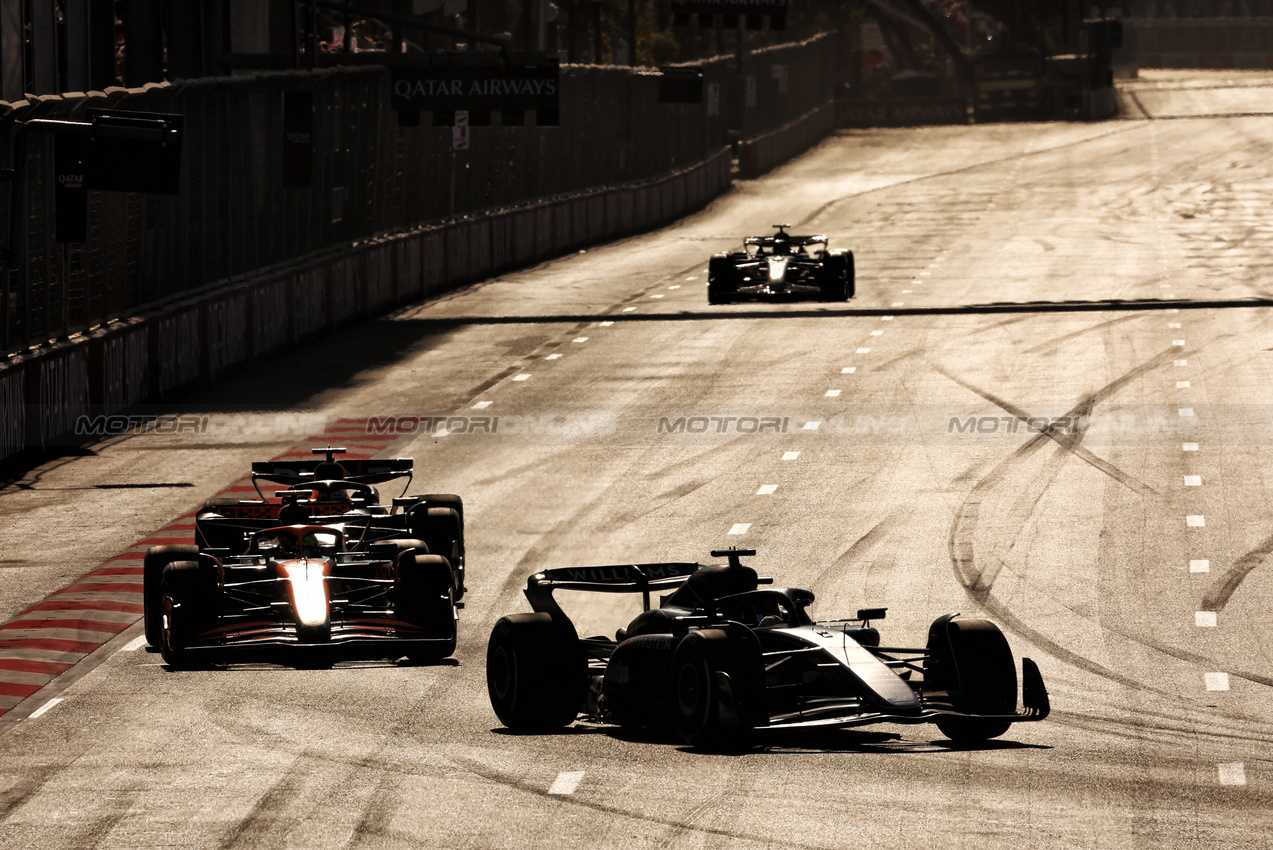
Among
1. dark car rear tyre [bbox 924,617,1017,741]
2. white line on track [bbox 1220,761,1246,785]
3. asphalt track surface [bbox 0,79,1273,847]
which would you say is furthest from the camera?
dark car rear tyre [bbox 924,617,1017,741]

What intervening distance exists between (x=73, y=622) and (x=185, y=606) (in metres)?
3.15

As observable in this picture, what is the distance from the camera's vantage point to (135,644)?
1581 centimetres

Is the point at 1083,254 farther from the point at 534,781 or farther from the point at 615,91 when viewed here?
the point at 534,781

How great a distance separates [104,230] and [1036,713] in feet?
57.2

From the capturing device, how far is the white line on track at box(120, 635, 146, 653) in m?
15.6

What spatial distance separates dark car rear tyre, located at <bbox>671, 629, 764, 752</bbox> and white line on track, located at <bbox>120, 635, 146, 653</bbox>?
19.4 ft

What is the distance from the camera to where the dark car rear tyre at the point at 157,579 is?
1452 centimetres

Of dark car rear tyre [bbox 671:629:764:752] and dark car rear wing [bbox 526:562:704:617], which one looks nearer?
dark car rear tyre [bbox 671:629:764:752]

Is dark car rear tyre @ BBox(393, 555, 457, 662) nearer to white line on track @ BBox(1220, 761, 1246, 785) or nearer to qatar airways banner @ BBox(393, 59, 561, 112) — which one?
white line on track @ BBox(1220, 761, 1246, 785)

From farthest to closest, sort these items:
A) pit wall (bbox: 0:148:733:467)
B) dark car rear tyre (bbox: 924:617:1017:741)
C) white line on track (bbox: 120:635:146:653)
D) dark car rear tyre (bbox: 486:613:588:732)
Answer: pit wall (bbox: 0:148:733:467) < white line on track (bbox: 120:635:146:653) < dark car rear tyre (bbox: 486:613:588:732) < dark car rear tyre (bbox: 924:617:1017:741)

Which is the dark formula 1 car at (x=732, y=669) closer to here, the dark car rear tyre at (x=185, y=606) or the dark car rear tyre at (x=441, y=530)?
the dark car rear tyre at (x=185, y=606)

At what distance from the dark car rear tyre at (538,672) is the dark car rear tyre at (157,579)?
310 centimetres

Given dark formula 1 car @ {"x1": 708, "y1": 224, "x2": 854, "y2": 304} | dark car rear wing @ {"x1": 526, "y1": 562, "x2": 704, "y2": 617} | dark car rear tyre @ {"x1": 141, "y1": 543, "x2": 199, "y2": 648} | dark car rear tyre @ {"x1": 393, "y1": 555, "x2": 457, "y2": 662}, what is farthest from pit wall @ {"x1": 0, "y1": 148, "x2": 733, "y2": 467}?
dark car rear wing @ {"x1": 526, "y1": 562, "x2": 704, "y2": 617}

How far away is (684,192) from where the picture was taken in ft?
189
